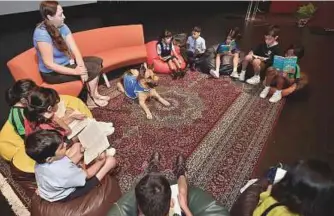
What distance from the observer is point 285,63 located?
4078 mm

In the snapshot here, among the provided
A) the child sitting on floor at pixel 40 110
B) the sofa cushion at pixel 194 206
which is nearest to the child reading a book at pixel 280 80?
the sofa cushion at pixel 194 206

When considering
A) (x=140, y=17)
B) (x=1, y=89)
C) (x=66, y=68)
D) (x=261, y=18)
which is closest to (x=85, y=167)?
(x=66, y=68)

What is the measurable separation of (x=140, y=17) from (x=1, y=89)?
3.75 meters

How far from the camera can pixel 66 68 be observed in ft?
11.9

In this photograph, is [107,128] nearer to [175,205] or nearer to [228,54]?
[175,205]

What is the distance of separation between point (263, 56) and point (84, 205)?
3254 mm

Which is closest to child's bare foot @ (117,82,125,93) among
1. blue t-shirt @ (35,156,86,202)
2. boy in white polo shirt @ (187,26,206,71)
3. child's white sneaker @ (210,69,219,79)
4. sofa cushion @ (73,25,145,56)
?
sofa cushion @ (73,25,145,56)

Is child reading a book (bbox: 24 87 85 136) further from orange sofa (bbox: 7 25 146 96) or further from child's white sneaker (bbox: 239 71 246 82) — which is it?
child's white sneaker (bbox: 239 71 246 82)

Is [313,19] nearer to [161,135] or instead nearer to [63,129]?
[161,135]

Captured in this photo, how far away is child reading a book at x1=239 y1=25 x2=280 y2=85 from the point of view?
14.2ft

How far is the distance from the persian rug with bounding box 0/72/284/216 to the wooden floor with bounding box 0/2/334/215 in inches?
6.7

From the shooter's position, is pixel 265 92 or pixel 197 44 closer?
pixel 265 92

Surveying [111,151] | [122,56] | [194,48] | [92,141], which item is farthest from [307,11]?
[92,141]

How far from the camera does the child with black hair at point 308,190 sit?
1632 mm
